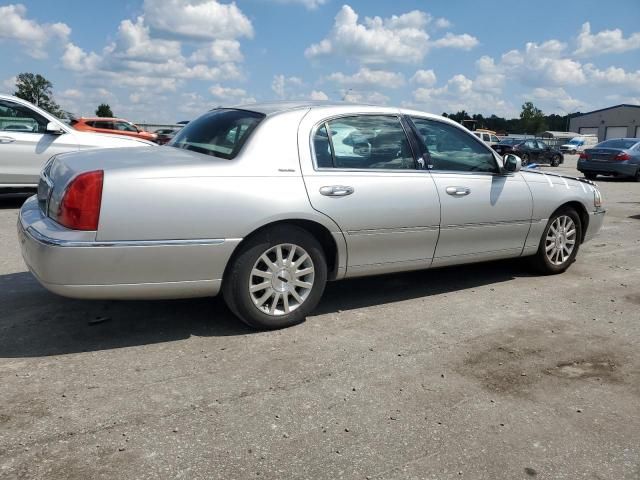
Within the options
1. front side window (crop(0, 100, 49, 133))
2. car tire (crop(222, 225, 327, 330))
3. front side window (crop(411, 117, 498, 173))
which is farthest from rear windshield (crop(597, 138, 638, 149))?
car tire (crop(222, 225, 327, 330))

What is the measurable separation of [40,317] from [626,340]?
4063mm

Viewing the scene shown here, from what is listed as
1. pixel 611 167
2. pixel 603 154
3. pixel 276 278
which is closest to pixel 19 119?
pixel 276 278

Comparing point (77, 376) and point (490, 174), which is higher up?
point (490, 174)

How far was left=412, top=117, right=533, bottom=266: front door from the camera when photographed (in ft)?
15.6

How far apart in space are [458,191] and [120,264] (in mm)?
2659

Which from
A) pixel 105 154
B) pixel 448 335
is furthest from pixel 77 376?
pixel 448 335

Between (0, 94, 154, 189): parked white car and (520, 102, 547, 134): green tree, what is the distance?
98908mm

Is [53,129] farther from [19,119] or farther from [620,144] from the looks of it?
[620,144]

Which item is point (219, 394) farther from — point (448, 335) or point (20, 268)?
point (20, 268)

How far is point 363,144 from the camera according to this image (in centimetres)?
441

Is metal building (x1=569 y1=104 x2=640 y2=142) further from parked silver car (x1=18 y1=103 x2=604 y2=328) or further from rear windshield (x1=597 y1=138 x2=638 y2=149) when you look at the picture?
parked silver car (x1=18 y1=103 x2=604 y2=328)

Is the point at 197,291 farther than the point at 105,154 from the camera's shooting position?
No

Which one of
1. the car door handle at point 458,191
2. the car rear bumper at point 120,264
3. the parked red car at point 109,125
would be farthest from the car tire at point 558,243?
the parked red car at point 109,125

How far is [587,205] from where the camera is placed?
595 centimetres
